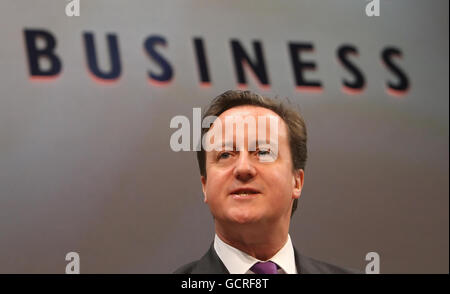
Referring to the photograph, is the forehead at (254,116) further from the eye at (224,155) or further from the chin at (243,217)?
the chin at (243,217)

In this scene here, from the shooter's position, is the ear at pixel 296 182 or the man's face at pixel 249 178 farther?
the ear at pixel 296 182

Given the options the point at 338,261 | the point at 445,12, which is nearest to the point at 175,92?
the point at 338,261

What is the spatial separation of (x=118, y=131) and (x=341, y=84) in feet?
3.73

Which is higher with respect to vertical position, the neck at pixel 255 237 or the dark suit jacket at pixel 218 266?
the neck at pixel 255 237

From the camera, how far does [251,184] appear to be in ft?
5.64

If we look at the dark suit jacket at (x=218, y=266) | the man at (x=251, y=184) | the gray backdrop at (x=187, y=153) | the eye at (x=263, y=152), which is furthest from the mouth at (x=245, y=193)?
the gray backdrop at (x=187, y=153)

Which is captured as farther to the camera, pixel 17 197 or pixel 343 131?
pixel 343 131

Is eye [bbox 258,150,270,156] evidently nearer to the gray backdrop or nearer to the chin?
the chin

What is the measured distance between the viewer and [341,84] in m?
2.62

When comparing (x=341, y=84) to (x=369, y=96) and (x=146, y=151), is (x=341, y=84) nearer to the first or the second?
(x=369, y=96)

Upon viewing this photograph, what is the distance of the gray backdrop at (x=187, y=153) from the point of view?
2.36 meters

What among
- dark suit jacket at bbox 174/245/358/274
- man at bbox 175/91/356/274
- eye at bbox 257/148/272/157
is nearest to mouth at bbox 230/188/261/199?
man at bbox 175/91/356/274

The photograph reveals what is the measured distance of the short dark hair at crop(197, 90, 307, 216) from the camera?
1.80 m

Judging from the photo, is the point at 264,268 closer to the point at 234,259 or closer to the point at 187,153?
the point at 234,259
